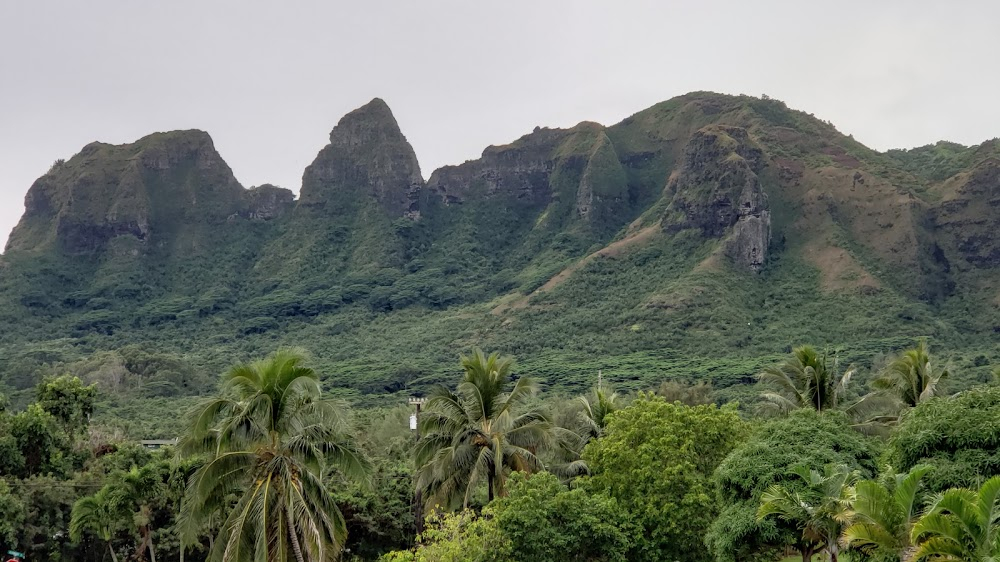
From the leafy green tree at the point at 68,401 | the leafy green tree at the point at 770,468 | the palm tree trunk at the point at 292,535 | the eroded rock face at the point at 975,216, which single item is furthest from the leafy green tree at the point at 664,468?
the eroded rock face at the point at 975,216

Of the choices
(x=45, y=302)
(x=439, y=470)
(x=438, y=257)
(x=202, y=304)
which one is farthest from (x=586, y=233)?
(x=439, y=470)

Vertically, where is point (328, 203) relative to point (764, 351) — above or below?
above

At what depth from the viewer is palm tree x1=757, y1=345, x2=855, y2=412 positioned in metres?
29.1

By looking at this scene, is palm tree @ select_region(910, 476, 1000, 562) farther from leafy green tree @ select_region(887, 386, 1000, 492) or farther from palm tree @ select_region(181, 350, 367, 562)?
palm tree @ select_region(181, 350, 367, 562)

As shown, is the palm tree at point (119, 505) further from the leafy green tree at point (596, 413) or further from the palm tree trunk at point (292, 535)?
the leafy green tree at point (596, 413)

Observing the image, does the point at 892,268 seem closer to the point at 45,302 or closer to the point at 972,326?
the point at 972,326

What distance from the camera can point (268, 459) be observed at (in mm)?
15578

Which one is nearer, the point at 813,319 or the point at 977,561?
the point at 977,561

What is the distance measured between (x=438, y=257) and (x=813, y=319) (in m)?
86.0

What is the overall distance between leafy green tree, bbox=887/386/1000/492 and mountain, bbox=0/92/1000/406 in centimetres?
5472

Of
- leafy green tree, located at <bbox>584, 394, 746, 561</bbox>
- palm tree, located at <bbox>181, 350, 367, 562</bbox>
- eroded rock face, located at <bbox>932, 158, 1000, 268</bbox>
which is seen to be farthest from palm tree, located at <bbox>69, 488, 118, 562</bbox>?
eroded rock face, located at <bbox>932, 158, 1000, 268</bbox>

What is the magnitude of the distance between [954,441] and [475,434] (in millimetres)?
10556

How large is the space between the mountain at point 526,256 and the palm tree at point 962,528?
203ft

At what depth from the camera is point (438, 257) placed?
559ft
